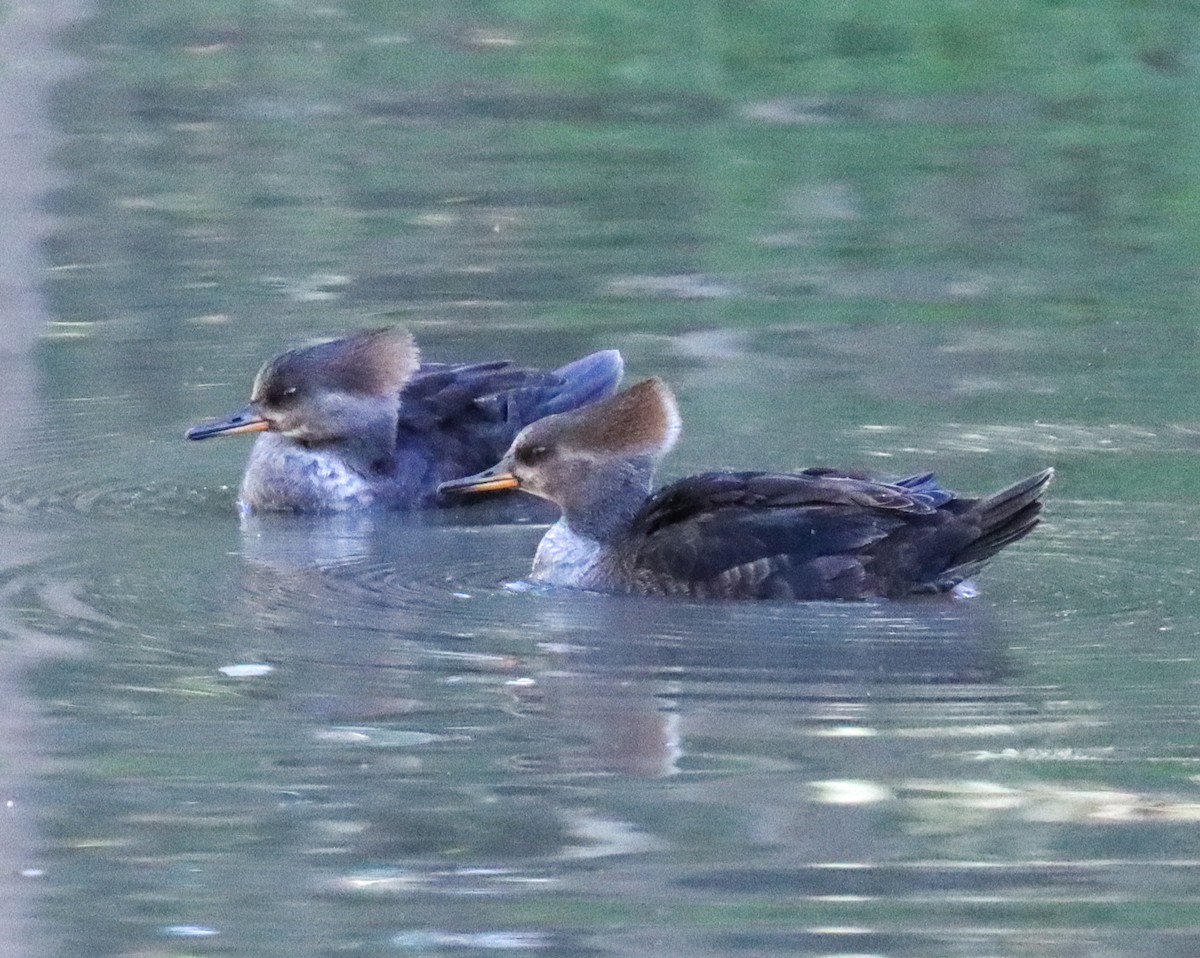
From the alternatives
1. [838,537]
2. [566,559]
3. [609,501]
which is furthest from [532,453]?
[838,537]

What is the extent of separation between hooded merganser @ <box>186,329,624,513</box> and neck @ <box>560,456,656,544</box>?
153 centimetres

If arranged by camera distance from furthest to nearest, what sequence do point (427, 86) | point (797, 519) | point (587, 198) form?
1. point (427, 86)
2. point (587, 198)
3. point (797, 519)

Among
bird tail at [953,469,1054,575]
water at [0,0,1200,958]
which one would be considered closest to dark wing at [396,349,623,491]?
water at [0,0,1200,958]

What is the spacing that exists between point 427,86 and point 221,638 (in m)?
10.9

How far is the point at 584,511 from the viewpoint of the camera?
8.49 meters

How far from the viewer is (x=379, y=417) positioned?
10164 millimetres

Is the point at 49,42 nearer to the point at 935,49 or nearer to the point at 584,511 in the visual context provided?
the point at 935,49

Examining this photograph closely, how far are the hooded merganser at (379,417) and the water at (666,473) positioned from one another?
285mm

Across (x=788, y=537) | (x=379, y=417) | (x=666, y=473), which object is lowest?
(x=666, y=473)

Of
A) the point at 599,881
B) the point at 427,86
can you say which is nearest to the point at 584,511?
the point at 599,881

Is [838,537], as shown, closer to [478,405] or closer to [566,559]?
[566,559]

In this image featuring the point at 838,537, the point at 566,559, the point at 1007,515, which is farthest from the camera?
the point at 566,559

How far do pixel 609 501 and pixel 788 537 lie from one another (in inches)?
33.0

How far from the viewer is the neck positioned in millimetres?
8492
